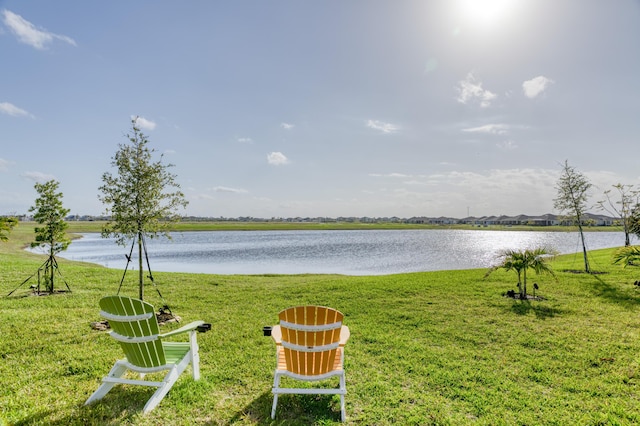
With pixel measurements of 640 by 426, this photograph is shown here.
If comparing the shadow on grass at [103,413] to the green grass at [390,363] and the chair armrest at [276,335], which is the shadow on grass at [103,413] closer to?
the green grass at [390,363]

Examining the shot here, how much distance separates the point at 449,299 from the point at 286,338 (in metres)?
7.31

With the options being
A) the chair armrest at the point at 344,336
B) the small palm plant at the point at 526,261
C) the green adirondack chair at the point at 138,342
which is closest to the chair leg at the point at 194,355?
the green adirondack chair at the point at 138,342

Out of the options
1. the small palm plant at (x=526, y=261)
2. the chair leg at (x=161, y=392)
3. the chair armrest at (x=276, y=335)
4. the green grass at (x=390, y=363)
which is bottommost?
the green grass at (x=390, y=363)

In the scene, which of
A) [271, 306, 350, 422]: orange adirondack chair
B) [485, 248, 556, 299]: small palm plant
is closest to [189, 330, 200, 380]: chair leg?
[271, 306, 350, 422]: orange adirondack chair

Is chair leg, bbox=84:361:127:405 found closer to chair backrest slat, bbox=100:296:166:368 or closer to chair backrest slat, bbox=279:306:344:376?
chair backrest slat, bbox=100:296:166:368

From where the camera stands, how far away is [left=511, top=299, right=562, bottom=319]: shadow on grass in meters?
8.10

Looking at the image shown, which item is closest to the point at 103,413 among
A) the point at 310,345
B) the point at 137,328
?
the point at 137,328

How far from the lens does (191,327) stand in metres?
4.39

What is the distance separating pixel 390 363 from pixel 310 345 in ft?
7.34

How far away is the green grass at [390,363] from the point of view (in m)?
3.88

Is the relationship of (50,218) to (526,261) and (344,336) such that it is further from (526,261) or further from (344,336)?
(526,261)

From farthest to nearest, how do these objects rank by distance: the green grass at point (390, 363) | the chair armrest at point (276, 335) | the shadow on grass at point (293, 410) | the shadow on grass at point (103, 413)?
1. the chair armrest at point (276, 335)
2. the green grass at point (390, 363)
3. the shadow on grass at point (293, 410)
4. the shadow on grass at point (103, 413)

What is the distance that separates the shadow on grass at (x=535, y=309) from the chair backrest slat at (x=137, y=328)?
8110 millimetres

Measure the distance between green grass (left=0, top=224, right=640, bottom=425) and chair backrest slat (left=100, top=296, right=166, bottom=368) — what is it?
21.9 inches
